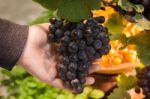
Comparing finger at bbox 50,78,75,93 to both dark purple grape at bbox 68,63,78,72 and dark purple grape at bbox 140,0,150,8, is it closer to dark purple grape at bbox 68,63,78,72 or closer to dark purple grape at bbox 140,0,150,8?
dark purple grape at bbox 68,63,78,72

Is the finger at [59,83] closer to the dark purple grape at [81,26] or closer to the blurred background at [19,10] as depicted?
the dark purple grape at [81,26]

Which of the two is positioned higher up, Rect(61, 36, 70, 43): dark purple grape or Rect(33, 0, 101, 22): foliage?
Rect(33, 0, 101, 22): foliage

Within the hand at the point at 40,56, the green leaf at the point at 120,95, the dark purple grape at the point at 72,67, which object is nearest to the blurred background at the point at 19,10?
the hand at the point at 40,56

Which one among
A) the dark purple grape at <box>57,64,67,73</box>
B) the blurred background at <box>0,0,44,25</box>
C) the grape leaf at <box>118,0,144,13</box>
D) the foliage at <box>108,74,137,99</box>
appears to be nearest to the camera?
the grape leaf at <box>118,0,144,13</box>

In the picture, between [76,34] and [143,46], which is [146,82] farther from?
[76,34]

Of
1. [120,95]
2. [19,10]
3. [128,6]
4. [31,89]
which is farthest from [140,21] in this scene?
[19,10]

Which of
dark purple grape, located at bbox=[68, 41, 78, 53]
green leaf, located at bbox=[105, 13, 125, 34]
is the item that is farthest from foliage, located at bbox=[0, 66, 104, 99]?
dark purple grape, located at bbox=[68, 41, 78, 53]
